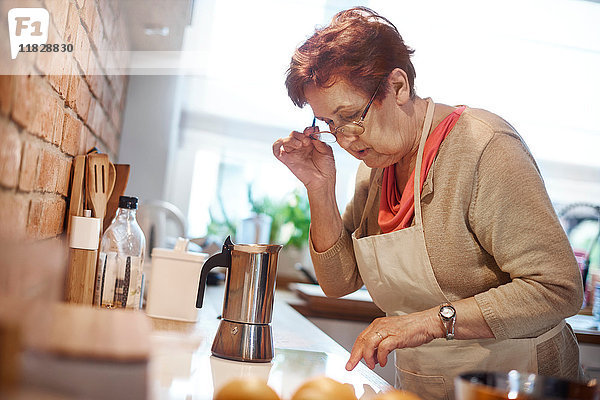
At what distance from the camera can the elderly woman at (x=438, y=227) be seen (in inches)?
43.9

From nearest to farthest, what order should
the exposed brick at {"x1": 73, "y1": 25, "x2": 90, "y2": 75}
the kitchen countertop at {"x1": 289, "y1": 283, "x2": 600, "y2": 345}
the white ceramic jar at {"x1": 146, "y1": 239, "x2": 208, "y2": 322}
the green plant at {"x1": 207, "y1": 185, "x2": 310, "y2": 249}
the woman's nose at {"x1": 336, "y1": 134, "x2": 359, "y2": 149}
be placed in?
the exposed brick at {"x1": 73, "y1": 25, "x2": 90, "y2": 75} < the woman's nose at {"x1": 336, "y1": 134, "x2": 359, "y2": 149} < the white ceramic jar at {"x1": 146, "y1": 239, "x2": 208, "y2": 322} < the kitchen countertop at {"x1": 289, "y1": 283, "x2": 600, "y2": 345} < the green plant at {"x1": 207, "y1": 185, "x2": 310, "y2": 249}

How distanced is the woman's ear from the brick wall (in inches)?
25.1

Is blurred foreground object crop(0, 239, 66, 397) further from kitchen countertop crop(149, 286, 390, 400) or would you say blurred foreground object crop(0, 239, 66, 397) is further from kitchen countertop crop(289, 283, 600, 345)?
kitchen countertop crop(289, 283, 600, 345)

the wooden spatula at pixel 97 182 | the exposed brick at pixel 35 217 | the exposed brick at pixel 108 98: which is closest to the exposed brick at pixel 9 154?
the exposed brick at pixel 35 217

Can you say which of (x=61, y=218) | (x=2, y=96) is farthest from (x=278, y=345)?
(x=2, y=96)

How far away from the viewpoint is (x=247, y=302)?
116cm

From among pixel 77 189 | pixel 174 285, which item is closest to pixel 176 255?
pixel 174 285

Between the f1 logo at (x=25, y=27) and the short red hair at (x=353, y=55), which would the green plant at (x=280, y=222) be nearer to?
the short red hair at (x=353, y=55)

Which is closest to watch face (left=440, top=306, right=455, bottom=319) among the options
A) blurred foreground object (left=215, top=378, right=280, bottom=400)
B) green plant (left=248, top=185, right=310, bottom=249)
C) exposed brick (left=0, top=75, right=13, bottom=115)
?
blurred foreground object (left=215, top=378, right=280, bottom=400)

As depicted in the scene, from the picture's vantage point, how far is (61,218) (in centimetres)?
126

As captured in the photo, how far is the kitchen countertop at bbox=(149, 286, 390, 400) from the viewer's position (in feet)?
2.57

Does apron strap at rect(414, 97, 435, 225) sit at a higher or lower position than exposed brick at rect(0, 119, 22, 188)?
higher

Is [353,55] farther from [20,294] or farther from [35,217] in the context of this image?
[20,294]

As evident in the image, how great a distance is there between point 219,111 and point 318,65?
71.8 inches
